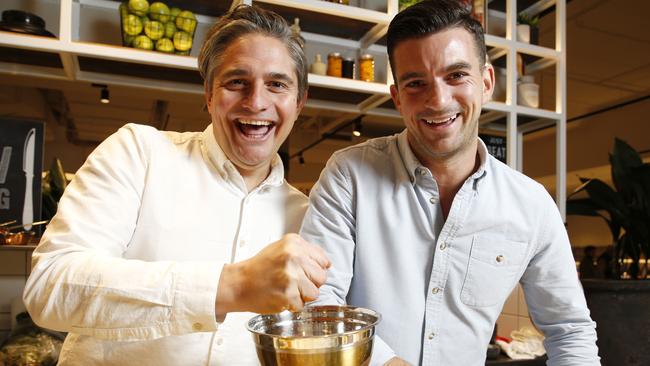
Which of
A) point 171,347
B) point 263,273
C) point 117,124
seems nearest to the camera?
point 263,273

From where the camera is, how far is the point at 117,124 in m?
6.42

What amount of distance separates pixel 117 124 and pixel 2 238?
470 cm

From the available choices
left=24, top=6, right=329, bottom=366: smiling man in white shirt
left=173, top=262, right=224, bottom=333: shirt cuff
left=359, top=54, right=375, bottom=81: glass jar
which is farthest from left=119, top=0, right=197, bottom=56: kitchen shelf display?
left=173, top=262, right=224, bottom=333: shirt cuff

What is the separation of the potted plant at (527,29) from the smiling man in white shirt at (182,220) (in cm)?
210

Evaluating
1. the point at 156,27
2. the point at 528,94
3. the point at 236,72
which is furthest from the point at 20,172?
the point at 528,94

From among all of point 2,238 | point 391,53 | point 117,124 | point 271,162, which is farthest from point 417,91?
point 117,124

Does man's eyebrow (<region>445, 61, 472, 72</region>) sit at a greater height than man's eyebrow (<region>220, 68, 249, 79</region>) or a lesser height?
greater

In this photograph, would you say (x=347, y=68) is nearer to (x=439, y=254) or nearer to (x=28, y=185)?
(x=28, y=185)

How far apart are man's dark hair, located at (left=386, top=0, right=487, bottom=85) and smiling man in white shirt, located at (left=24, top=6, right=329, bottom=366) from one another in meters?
0.23

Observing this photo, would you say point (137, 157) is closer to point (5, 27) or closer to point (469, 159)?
point (469, 159)

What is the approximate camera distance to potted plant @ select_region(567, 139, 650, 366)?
2023mm

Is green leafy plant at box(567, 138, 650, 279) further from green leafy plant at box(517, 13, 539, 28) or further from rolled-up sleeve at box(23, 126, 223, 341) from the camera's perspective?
rolled-up sleeve at box(23, 126, 223, 341)

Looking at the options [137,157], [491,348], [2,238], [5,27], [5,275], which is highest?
[5,27]

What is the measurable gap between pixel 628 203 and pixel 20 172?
2482mm
